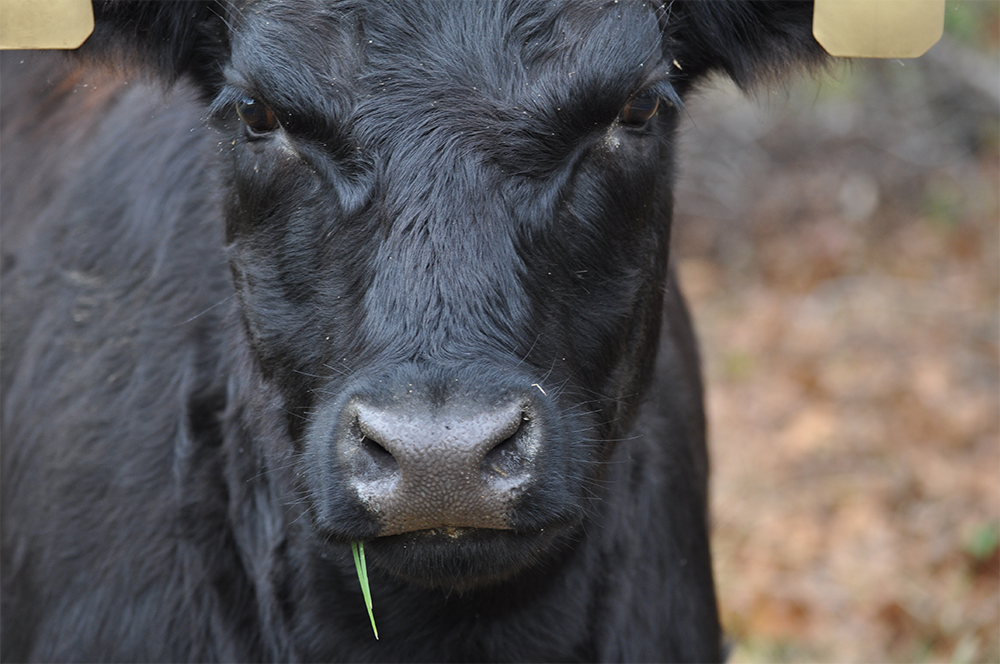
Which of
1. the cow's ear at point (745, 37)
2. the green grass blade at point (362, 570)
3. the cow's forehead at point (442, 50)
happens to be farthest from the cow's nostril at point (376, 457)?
the cow's ear at point (745, 37)

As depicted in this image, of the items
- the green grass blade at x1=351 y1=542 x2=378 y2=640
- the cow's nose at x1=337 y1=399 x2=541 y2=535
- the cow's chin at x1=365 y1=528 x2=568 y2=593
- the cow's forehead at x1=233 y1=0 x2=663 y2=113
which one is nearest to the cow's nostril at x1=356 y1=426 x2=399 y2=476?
the cow's nose at x1=337 y1=399 x2=541 y2=535

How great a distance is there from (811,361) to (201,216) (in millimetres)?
4661

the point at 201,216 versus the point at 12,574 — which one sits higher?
the point at 201,216

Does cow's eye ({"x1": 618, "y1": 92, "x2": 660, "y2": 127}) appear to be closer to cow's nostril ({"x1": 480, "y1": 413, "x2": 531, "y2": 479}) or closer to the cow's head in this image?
the cow's head

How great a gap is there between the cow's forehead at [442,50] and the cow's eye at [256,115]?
8cm

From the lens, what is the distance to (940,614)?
4629 mm

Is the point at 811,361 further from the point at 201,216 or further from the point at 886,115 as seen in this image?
the point at 201,216

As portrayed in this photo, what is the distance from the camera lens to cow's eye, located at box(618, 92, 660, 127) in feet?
8.30

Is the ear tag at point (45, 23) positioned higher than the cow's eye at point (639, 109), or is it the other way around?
the ear tag at point (45, 23)

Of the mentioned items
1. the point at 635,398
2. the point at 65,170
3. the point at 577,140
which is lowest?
the point at 635,398

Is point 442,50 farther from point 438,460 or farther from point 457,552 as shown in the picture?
point 457,552

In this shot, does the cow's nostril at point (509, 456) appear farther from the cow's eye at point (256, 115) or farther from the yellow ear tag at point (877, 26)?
the yellow ear tag at point (877, 26)

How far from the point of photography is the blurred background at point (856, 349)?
15.9ft

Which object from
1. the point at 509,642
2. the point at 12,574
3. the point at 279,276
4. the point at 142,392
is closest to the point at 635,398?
the point at 509,642
